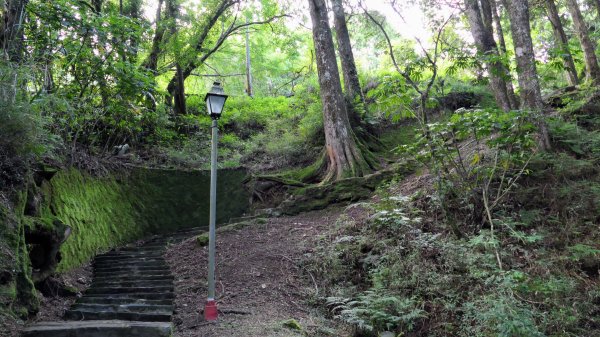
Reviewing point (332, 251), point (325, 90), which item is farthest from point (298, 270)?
point (325, 90)

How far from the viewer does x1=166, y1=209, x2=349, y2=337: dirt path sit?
5047 millimetres

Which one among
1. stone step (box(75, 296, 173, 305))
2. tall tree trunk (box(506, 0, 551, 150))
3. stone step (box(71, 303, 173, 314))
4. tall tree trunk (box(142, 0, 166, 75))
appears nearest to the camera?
stone step (box(71, 303, 173, 314))

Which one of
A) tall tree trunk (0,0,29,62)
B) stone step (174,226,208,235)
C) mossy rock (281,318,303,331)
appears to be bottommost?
mossy rock (281,318,303,331)

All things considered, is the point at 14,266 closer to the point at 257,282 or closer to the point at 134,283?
the point at 134,283

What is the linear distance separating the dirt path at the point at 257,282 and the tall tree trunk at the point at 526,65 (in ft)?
14.0

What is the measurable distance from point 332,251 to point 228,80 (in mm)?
19785

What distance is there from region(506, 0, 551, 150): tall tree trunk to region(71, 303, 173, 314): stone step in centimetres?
672

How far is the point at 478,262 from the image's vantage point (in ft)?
17.3

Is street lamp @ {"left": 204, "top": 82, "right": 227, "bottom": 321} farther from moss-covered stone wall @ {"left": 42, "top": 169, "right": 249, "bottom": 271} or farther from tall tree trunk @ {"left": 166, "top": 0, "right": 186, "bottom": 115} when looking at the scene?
tall tree trunk @ {"left": 166, "top": 0, "right": 186, "bottom": 115}

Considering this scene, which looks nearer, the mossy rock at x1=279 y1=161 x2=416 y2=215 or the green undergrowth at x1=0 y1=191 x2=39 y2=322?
the green undergrowth at x1=0 y1=191 x2=39 y2=322

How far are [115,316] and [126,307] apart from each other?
7.5 inches

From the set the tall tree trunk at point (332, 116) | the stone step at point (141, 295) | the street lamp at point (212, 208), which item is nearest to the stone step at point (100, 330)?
the street lamp at point (212, 208)

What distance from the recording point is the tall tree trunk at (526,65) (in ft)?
22.7

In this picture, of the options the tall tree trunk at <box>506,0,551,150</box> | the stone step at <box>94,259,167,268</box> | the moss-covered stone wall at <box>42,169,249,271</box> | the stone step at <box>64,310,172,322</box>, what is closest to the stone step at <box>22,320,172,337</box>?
the stone step at <box>64,310,172,322</box>
